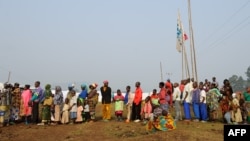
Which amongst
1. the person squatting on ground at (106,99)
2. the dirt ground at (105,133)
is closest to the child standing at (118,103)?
the person squatting on ground at (106,99)

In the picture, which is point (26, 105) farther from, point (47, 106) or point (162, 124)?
point (162, 124)

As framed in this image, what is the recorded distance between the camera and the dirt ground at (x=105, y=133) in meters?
9.66

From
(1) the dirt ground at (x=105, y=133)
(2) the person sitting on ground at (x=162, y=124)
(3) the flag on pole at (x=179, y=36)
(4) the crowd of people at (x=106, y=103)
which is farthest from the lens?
(3) the flag on pole at (x=179, y=36)

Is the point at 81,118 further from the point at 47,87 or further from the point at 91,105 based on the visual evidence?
the point at 47,87

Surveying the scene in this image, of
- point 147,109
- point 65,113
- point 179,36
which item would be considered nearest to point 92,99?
point 65,113

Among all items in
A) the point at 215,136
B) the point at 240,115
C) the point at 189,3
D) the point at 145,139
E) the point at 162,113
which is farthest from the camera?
the point at 189,3

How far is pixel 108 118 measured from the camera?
14508 mm

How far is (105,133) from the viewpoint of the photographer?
11.2m

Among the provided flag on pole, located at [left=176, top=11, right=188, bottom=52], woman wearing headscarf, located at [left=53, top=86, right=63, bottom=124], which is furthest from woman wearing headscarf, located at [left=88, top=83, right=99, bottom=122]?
flag on pole, located at [left=176, top=11, right=188, bottom=52]

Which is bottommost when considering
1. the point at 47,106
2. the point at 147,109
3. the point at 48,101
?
the point at 147,109

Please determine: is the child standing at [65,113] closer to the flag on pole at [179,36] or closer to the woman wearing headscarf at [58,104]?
the woman wearing headscarf at [58,104]

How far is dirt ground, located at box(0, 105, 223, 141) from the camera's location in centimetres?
966

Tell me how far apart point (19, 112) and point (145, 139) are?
24.2 ft

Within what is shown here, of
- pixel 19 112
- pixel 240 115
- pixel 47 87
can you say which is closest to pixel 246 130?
pixel 240 115
